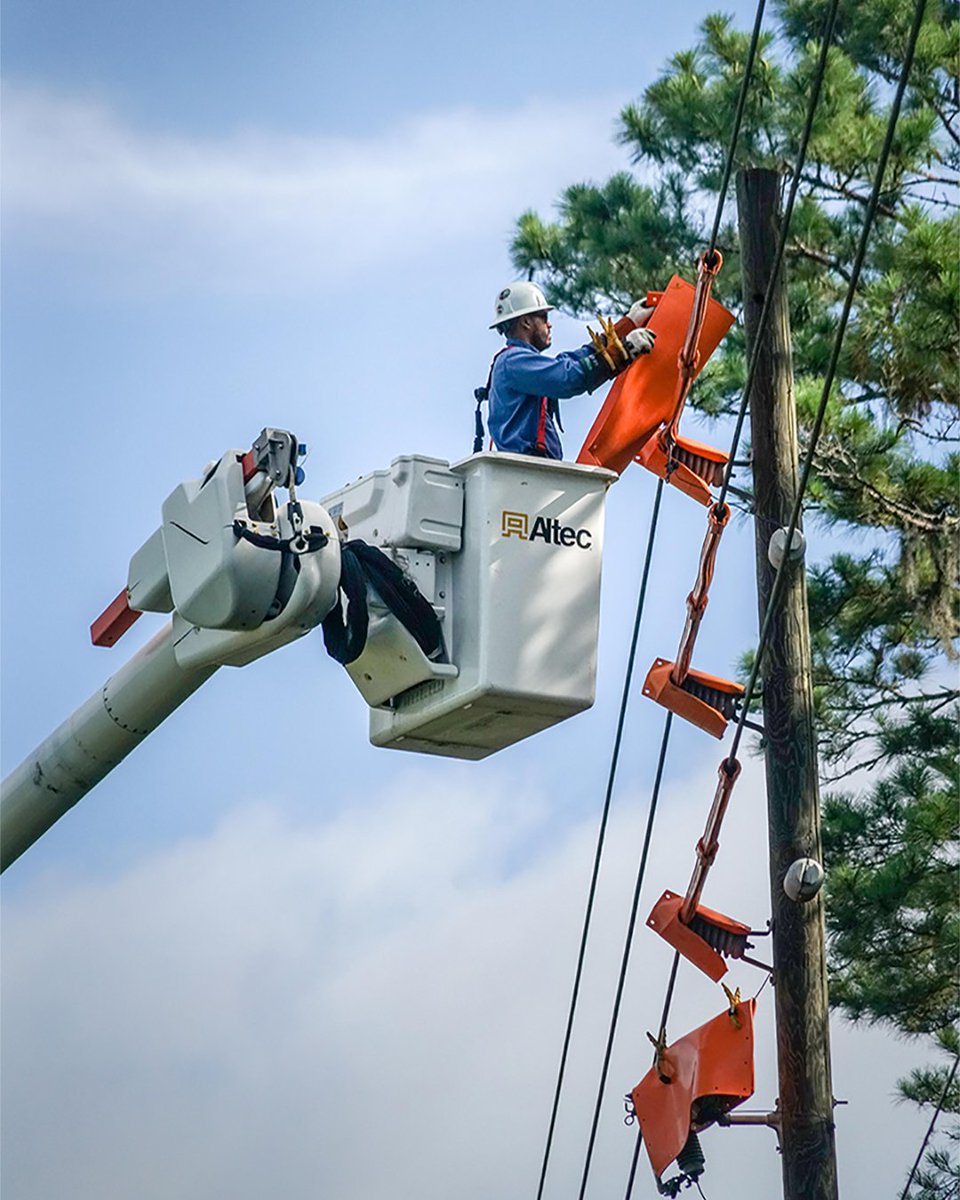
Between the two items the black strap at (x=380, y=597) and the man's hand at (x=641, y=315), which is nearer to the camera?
the black strap at (x=380, y=597)

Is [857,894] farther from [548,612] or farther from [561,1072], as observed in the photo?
[548,612]

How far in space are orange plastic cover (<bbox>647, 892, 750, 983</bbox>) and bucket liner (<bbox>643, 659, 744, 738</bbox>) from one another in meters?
0.69

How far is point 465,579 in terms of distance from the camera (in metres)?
8.80

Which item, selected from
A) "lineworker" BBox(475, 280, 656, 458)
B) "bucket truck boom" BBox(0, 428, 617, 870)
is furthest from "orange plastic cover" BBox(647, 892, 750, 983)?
"lineworker" BBox(475, 280, 656, 458)

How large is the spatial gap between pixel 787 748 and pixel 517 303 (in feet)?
6.45

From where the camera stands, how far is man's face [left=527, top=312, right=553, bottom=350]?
32.2 feet

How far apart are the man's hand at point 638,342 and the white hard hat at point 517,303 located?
479 mm

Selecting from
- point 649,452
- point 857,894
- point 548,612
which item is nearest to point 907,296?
point 857,894

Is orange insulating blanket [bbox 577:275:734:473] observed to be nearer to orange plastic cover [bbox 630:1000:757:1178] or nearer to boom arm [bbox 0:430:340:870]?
boom arm [bbox 0:430:340:870]

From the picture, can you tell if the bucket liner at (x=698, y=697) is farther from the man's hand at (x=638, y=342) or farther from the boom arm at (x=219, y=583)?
the boom arm at (x=219, y=583)

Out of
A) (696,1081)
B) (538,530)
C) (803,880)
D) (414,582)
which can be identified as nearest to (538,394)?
(538,530)

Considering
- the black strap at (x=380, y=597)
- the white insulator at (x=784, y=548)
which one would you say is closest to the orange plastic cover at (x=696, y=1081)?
the white insulator at (x=784, y=548)

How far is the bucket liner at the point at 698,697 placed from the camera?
970 centimetres

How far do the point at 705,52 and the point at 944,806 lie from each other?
4.68 meters
